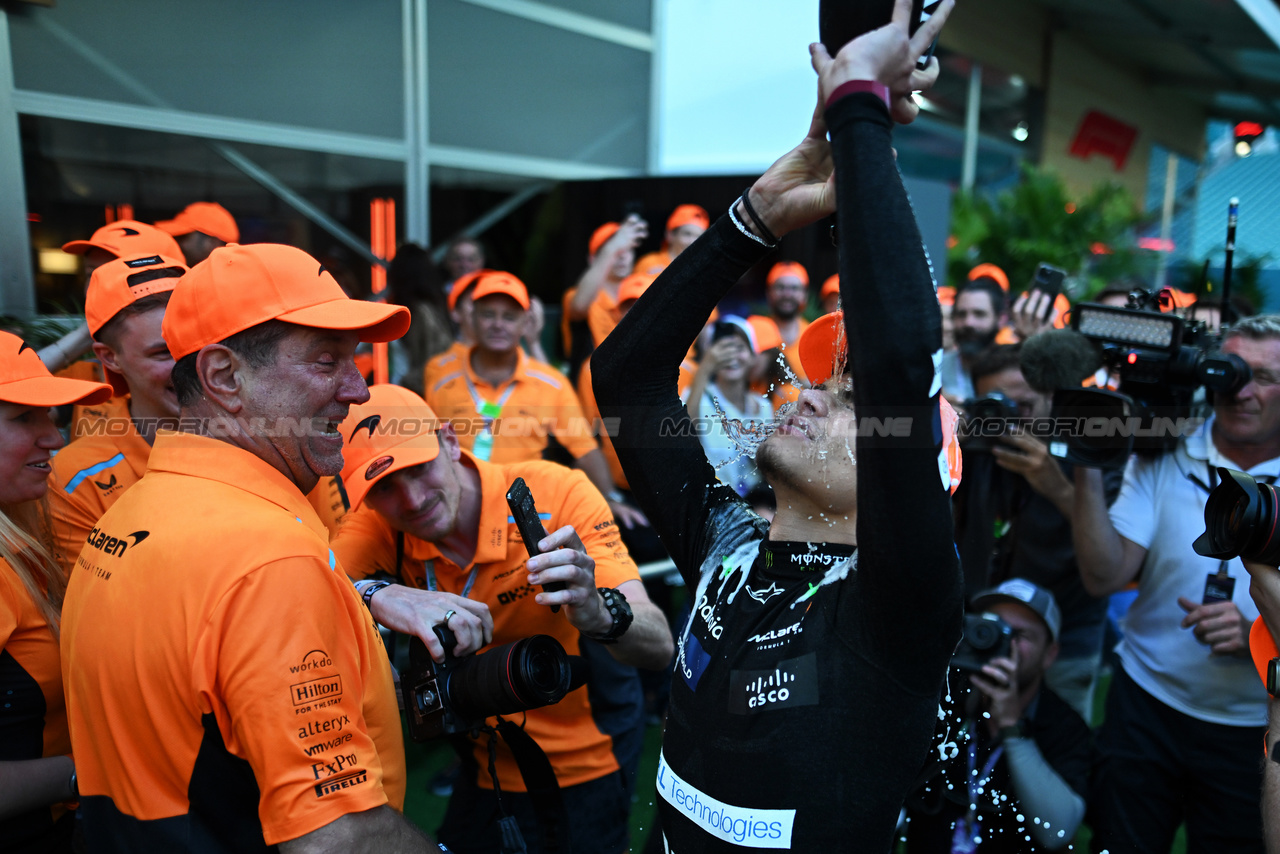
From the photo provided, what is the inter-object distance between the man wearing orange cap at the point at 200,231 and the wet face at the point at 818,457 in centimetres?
408

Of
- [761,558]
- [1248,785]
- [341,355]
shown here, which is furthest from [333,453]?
[1248,785]

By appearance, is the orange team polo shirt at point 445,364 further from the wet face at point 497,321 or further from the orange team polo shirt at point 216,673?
the orange team polo shirt at point 216,673

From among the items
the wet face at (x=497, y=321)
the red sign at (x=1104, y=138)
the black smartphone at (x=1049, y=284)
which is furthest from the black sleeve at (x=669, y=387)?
the red sign at (x=1104, y=138)

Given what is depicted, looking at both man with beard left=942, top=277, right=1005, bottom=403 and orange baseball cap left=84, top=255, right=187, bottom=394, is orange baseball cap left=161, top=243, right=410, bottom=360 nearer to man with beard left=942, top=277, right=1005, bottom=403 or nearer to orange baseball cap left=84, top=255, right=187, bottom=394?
orange baseball cap left=84, top=255, right=187, bottom=394

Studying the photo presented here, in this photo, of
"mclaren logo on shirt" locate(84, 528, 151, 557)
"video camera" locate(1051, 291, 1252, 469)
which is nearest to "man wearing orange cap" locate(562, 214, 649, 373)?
"video camera" locate(1051, 291, 1252, 469)

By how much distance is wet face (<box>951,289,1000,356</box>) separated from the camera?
5203 mm

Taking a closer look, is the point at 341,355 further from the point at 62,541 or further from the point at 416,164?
the point at 416,164

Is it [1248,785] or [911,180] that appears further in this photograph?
[911,180]

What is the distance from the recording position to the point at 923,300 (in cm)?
122

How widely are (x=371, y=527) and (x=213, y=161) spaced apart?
539 centimetres

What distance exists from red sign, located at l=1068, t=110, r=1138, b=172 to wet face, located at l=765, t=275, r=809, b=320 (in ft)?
40.8

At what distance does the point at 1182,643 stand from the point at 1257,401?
2.73 feet

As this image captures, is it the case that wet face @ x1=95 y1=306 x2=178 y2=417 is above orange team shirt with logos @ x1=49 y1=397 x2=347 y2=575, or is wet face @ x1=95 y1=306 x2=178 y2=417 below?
above

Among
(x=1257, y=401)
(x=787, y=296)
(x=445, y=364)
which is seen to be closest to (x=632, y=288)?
(x=445, y=364)
